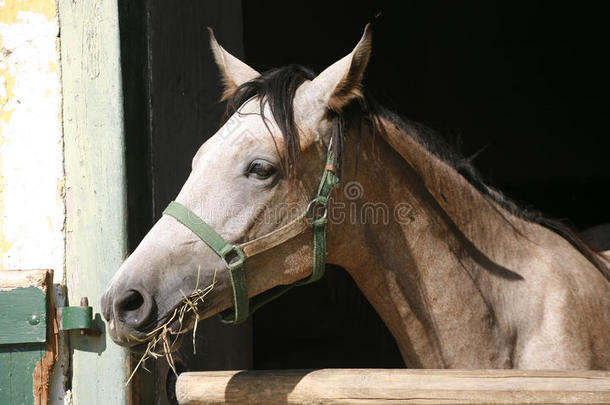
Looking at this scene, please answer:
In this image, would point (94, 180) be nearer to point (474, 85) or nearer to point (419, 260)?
point (419, 260)

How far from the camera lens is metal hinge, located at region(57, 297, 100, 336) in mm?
1970

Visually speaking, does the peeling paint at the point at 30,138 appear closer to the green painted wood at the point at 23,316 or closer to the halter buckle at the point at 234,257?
the green painted wood at the point at 23,316

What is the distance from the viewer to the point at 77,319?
6.47ft

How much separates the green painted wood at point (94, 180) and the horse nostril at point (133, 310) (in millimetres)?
434

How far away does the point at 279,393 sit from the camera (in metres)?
1.65

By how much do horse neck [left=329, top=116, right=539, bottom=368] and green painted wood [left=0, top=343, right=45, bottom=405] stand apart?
96 centimetres

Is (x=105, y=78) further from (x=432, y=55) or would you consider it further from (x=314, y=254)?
(x=432, y=55)

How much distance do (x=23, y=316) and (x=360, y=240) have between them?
103cm

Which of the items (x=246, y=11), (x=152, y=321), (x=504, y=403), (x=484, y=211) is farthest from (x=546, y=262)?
(x=246, y=11)

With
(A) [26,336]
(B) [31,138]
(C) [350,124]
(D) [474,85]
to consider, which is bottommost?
(A) [26,336]

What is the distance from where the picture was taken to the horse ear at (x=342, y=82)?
172cm

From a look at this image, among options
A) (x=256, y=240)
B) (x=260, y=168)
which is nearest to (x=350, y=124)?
(x=260, y=168)

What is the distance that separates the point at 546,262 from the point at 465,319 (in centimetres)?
34

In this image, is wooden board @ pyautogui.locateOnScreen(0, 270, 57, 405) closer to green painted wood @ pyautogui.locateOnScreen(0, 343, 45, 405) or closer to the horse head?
green painted wood @ pyautogui.locateOnScreen(0, 343, 45, 405)
